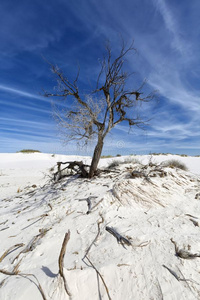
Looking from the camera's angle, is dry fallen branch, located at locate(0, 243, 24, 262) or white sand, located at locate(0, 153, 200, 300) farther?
dry fallen branch, located at locate(0, 243, 24, 262)

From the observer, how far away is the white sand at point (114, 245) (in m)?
1.44

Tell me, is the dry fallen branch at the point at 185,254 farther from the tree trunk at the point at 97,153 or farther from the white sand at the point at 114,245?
the tree trunk at the point at 97,153

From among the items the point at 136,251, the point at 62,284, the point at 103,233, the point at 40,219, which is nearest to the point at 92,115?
the point at 40,219

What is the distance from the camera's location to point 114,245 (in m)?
2.02

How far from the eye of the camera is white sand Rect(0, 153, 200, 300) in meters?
1.44

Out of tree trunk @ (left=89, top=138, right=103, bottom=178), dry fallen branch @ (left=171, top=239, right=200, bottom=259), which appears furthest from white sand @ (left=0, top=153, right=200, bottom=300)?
tree trunk @ (left=89, top=138, right=103, bottom=178)

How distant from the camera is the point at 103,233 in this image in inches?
91.2

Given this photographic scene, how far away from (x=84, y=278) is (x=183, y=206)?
253cm

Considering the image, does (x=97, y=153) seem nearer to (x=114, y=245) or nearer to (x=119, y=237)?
(x=119, y=237)

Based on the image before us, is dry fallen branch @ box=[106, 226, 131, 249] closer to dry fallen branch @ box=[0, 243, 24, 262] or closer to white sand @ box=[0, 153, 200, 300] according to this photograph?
white sand @ box=[0, 153, 200, 300]

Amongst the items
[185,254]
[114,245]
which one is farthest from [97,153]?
[185,254]

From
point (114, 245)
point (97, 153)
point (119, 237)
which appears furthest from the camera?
point (97, 153)

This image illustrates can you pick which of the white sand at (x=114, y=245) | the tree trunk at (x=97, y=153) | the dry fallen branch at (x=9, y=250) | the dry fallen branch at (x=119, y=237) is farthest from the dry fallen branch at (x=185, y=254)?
the tree trunk at (x=97, y=153)

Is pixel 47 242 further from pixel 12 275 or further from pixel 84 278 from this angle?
pixel 84 278
